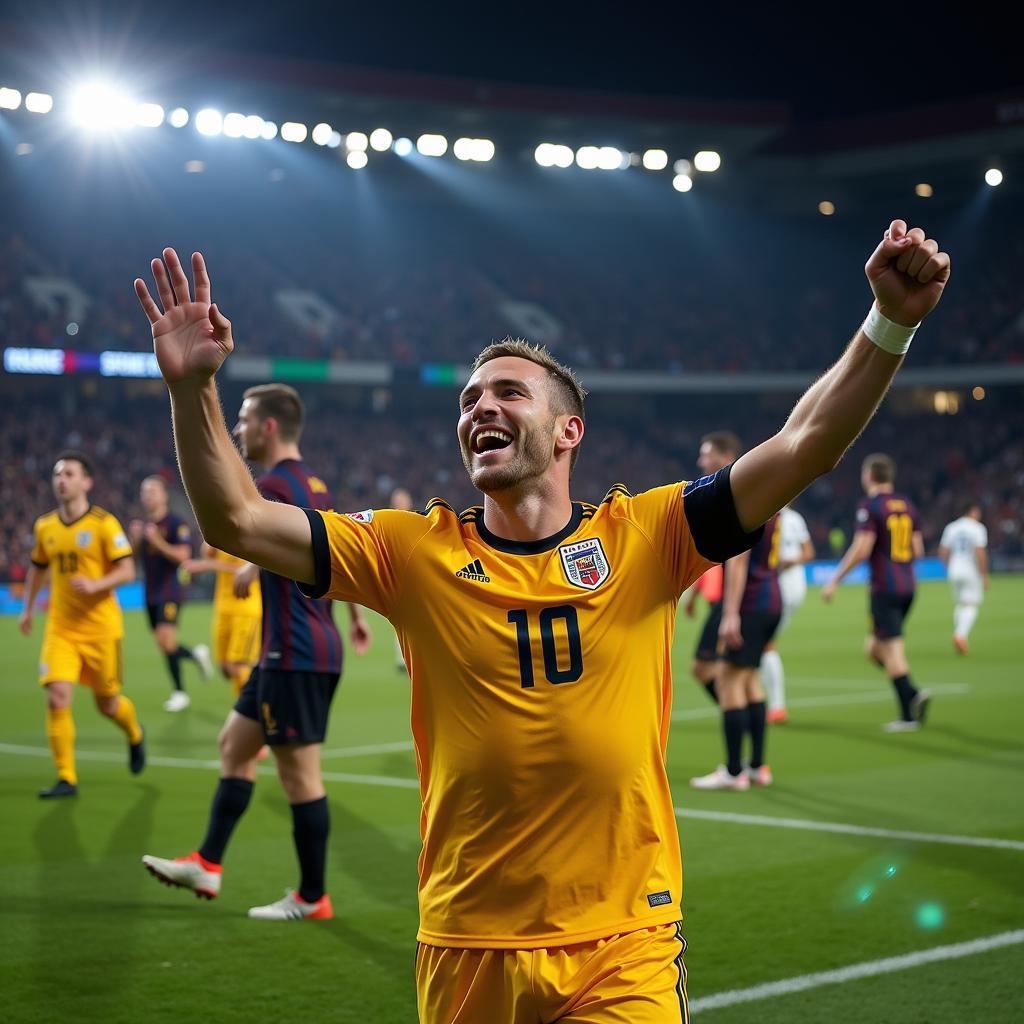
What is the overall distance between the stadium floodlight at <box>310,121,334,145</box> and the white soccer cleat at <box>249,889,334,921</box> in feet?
137

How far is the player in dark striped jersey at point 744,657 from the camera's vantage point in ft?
33.4

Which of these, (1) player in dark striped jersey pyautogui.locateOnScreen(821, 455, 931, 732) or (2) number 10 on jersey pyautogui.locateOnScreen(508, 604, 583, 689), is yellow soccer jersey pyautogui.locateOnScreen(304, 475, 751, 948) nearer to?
(2) number 10 on jersey pyautogui.locateOnScreen(508, 604, 583, 689)

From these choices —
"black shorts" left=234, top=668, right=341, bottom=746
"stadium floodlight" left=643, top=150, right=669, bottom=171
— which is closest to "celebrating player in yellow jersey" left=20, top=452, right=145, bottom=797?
"black shorts" left=234, top=668, right=341, bottom=746

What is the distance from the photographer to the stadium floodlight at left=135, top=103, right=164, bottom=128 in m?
41.2

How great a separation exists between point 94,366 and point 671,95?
23.3 m

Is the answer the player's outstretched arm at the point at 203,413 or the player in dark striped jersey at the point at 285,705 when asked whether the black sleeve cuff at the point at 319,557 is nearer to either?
the player's outstretched arm at the point at 203,413

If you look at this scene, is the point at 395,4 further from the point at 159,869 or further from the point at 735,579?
the point at 159,869

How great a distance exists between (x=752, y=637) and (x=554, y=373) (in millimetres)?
7283

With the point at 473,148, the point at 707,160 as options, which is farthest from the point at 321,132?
the point at 707,160

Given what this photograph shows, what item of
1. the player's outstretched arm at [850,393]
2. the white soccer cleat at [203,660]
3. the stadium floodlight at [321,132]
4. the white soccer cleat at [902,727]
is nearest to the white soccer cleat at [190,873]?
the player's outstretched arm at [850,393]

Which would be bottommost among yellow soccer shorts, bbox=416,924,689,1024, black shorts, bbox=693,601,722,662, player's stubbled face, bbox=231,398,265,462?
yellow soccer shorts, bbox=416,924,689,1024

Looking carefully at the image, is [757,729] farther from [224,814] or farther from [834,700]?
[834,700]

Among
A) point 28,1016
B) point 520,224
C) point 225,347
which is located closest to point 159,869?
point 28,1016

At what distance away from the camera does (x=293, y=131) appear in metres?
45.6
